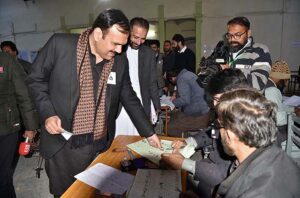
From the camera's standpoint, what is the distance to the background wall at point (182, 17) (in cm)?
801

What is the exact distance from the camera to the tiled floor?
2.96 m

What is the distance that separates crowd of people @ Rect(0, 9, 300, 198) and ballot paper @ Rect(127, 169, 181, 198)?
3.6 inches

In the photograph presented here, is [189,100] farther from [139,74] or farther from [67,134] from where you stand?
[67,134]

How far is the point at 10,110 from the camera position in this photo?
2137 millimetres

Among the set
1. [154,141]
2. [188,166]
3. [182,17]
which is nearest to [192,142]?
[154,141]

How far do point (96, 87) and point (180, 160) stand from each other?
2.26 ft

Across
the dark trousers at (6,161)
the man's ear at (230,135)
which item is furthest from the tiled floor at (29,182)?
the man's ear at (230,135)

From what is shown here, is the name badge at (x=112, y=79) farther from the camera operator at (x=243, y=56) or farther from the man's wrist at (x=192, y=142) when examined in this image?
the camera operator at (x=243, y=56)

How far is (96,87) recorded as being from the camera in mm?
1788

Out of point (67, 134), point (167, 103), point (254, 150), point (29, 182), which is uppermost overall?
point (254, 150)

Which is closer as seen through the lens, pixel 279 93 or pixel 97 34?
pixel 97 34

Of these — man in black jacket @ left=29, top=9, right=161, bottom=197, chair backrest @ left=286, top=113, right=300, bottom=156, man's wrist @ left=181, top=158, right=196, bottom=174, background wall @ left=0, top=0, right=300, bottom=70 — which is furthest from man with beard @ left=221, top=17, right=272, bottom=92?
background wall @ left=0, top=0, right=300, bottom=70

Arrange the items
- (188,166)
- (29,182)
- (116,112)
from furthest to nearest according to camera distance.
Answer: (29,182) → (116,112) → (188,166)

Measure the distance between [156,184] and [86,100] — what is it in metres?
0.70
